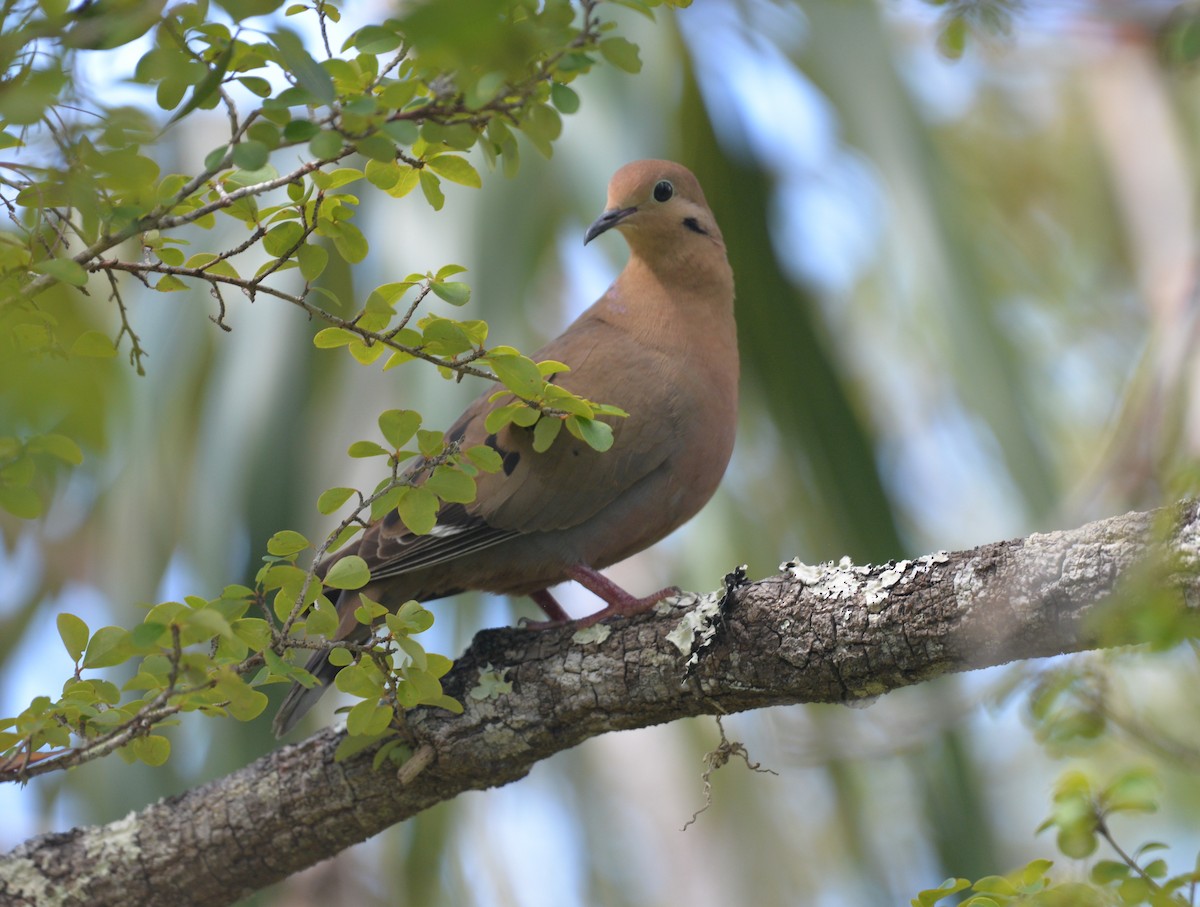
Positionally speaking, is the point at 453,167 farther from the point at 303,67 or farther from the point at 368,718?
the point at 368,718

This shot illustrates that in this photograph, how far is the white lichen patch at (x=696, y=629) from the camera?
8.39 feet

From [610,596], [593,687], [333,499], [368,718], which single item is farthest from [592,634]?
[333,499]

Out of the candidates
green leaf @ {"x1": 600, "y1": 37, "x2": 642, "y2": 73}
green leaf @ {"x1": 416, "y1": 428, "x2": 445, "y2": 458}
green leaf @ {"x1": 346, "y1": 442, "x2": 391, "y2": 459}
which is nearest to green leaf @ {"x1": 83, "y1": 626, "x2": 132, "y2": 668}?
green leaf @ {"x1": 346, "y1": 442, "x2": 391, "y2": 459}

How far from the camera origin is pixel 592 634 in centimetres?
283

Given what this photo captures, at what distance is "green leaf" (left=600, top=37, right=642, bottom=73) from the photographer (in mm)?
1789

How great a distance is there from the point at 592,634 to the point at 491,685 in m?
0.27

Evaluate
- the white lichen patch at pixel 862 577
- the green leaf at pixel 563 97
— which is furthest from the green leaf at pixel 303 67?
the white lichen patch at pixel 862 577

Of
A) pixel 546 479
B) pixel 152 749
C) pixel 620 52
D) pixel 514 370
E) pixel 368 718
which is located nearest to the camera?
pixel 620 52

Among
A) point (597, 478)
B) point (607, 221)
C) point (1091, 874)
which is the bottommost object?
point (1091, 874)

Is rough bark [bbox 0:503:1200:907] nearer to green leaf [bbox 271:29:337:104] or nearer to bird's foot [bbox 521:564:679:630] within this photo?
bird's foot [bbox 521:564:679:630]

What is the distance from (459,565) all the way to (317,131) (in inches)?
76.8

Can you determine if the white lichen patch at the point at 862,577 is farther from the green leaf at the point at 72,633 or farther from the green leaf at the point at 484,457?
the green leaf at the point at 72,633

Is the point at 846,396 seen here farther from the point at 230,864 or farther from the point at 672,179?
the point at 230,864

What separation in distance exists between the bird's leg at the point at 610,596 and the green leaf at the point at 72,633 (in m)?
1.25
